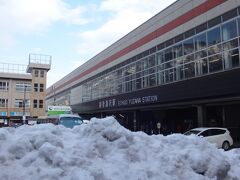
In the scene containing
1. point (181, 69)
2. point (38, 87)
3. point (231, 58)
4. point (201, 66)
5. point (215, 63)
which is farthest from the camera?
point (38, 87)

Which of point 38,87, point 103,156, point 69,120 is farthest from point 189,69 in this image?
point 38,87

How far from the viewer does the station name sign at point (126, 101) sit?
107 ft

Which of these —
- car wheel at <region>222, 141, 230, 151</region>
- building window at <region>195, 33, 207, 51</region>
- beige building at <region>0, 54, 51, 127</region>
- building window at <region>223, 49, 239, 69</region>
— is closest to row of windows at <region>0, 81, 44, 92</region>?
beige building at <region>0, 54, 51, 127</region>

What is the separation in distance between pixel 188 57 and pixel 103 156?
23.4m

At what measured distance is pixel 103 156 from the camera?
684 centimetres

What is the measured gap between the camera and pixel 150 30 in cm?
3650

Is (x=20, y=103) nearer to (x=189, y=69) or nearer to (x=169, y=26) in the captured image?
(x=169, y=26)

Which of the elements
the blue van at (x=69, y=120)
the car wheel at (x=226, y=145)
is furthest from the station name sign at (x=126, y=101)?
the car wheel at (x=226, y=145)

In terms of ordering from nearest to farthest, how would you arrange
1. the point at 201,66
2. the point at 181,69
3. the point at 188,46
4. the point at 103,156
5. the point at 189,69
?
the point at 103,156, the point at 201,66, the point at 189,69, the point at 188,46, the point at 181,69

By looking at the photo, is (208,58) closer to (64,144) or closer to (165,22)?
(165,22)

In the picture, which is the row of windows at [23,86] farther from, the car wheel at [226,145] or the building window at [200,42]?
the car wheel at [226,145]

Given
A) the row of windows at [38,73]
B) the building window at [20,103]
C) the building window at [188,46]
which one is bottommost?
the building window at [20,103]

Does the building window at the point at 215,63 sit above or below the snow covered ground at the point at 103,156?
above

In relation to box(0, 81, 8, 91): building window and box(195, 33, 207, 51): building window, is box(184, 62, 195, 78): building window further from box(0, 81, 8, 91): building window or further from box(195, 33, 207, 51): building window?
box(0, 81, 8, 91): building window
